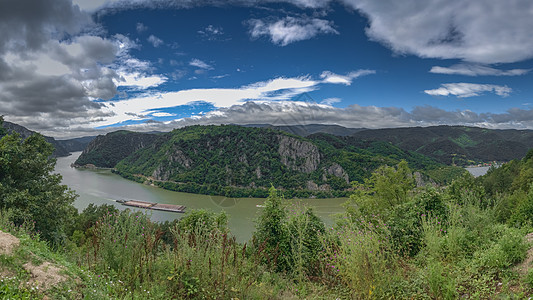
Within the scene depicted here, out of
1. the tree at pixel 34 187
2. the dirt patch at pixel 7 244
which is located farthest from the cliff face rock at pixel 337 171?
the dirt patch at pixel 7 244

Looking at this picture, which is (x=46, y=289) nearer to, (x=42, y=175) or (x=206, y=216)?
(x=206, y=216)

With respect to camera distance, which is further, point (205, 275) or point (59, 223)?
point (59, 223)

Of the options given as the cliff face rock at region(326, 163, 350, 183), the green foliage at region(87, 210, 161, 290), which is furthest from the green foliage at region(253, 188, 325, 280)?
the cliff face rock at region(326, 163, 350, 183)

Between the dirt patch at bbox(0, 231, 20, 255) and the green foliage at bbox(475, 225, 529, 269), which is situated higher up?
the dirt patch at bbox(0, 231, 20, 255)

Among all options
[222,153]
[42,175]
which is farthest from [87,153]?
[42,175]

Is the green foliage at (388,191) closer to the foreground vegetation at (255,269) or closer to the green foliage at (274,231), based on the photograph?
the green foliage at (274,231)

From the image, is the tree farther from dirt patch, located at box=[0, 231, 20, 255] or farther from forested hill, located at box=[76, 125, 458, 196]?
forested hill, located at box=[76, 125, 458, 196]
